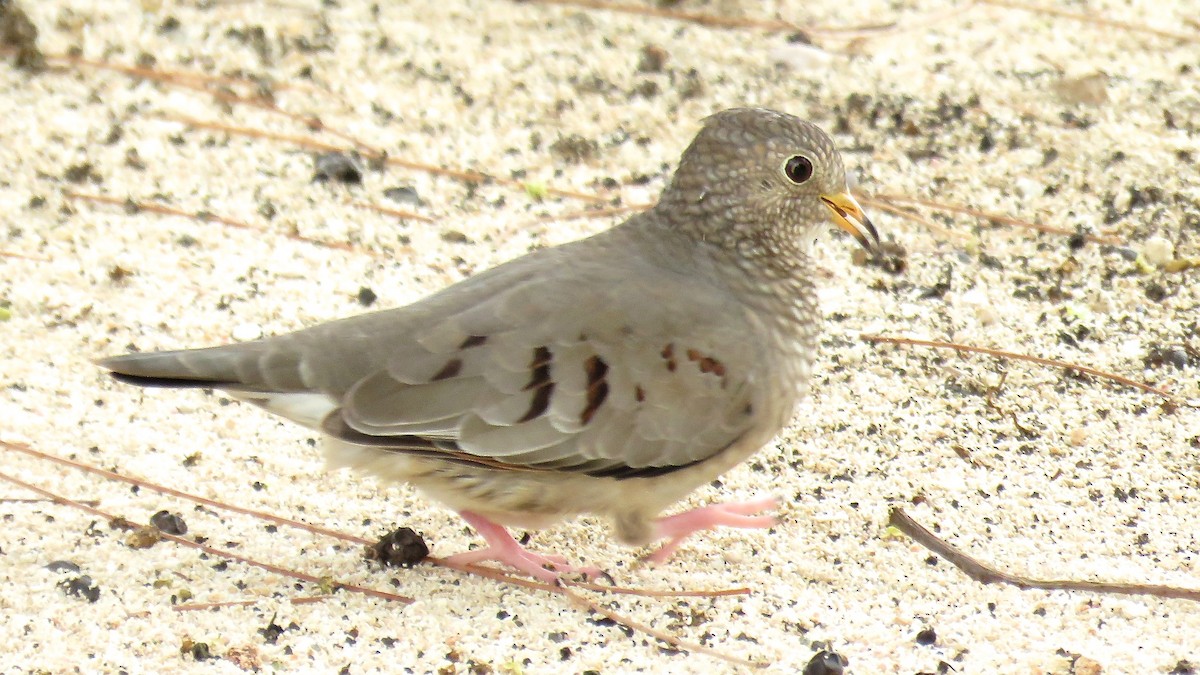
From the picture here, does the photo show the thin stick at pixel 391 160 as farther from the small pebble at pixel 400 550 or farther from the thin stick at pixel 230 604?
the thin stick at pixel 230 604

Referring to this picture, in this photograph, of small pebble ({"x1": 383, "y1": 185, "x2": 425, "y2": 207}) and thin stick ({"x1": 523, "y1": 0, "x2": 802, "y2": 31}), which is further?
thin stick ({"x1": 523, "y1": 0, "x2": 802, "y2": 31})

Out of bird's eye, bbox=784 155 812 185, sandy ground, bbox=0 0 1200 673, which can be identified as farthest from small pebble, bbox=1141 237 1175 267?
bird's eye, bbox=784 155 812 185

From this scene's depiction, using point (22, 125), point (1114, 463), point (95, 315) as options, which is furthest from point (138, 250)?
point (1114, 463)

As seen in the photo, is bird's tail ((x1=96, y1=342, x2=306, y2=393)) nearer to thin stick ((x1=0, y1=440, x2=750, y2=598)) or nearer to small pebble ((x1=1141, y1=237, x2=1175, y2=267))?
thin stick ((x1=0, y1=440, x2=750, y2=598))

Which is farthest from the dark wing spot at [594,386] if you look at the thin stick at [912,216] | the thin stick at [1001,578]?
the thin stick at [912,216]

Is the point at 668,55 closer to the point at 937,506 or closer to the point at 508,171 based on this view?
the point at 508,171
